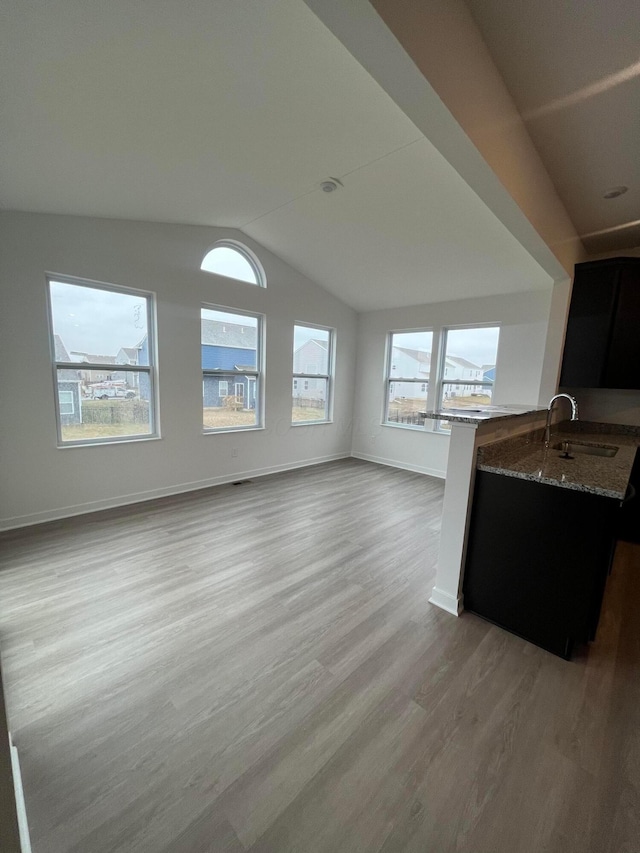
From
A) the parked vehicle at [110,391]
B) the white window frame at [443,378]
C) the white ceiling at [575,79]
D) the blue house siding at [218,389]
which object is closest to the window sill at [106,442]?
the parked vehicle at [110,391]

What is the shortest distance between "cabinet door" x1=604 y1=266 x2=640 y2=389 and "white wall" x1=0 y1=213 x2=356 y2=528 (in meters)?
3.46

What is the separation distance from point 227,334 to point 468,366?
10.7 ft

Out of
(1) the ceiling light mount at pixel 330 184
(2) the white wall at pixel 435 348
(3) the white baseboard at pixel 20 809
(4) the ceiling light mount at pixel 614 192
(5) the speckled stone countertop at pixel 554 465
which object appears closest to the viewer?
(3) the white baseboard at pixel 20 809

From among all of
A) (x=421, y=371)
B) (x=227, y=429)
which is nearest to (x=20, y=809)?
(x=227, y=429)

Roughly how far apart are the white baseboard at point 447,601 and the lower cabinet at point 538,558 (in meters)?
0.08

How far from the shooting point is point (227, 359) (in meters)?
4.24

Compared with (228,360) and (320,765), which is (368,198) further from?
(320,765)

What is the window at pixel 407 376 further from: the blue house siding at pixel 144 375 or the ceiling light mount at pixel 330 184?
the blue house siding at pixel 144 375

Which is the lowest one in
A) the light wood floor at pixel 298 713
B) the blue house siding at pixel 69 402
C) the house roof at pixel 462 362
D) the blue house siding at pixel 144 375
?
the light wood floor at pixel 298 713

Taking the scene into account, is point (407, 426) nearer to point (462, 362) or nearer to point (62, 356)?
point (462, 362)

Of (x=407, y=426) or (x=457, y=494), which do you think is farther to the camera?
(x=407, y=426)

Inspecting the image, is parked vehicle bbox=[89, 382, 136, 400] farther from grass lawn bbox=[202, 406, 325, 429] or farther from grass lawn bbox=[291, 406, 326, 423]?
grass lawn bbox=[291, 406, 326, 423]

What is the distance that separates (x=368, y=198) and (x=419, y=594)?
3.21 m

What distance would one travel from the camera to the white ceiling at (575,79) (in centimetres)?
132
